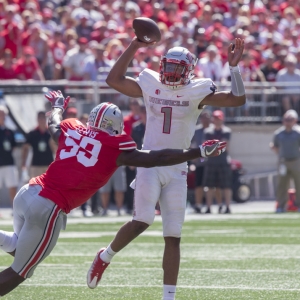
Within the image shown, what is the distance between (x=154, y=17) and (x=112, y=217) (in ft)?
19.4

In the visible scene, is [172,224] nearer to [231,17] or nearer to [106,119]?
[106,119]

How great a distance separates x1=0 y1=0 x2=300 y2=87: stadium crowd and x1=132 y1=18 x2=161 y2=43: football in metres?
8.05

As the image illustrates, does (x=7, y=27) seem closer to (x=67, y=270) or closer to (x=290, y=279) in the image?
(x=67, y=270)

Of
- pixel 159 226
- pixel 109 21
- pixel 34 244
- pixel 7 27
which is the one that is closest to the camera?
pixel 34 244

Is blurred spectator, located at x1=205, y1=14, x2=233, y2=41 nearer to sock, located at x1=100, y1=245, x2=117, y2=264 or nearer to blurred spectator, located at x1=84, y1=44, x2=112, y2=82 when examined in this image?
blurred spectator, located at x1=84, y1=44, x2=112, y2=82

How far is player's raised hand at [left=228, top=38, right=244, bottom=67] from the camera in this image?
6.12m

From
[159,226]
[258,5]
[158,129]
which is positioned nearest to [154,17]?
[258,5]

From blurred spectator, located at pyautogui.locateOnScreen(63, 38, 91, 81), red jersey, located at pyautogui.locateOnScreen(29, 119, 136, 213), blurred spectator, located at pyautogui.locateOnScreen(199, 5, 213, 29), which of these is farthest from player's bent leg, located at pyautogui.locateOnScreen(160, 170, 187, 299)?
blurred spectator, located at pyautogui.locateOnScreen(199, 5, 213, 29)

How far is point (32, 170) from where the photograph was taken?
14.1 m

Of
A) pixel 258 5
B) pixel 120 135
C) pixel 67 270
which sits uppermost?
pixel 258 5

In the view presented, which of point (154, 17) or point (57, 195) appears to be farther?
point (154, 17)

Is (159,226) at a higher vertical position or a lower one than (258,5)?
lower

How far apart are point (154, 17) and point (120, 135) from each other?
12.7m

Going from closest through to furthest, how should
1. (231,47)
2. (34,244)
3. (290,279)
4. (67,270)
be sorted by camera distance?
(34,244)
(231,47)
(290,279)
(67,270)
